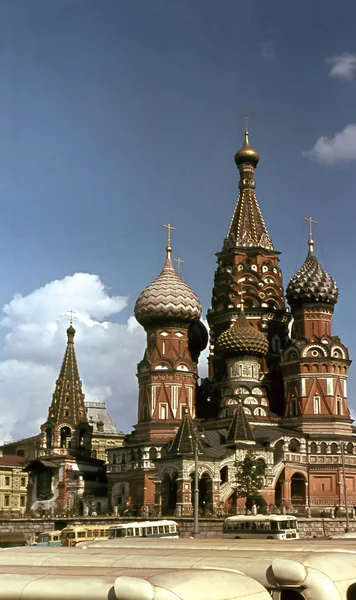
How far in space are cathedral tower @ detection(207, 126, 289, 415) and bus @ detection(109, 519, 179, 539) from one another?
120 ft

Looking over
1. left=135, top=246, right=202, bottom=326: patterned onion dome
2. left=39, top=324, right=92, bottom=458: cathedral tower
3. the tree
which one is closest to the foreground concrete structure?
the tree

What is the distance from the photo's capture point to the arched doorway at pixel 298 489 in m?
69.6

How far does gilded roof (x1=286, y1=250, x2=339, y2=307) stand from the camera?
247ft

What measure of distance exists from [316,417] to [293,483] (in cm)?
616

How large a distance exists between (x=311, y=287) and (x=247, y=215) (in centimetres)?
1372

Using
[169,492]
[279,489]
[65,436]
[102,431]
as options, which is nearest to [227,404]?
[279,489]

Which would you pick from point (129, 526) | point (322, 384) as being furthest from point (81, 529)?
point (322, 384)

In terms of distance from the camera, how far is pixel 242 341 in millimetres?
74938

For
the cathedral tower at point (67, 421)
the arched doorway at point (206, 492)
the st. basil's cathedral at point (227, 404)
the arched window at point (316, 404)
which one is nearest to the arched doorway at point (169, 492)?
the st. basil's cathedral at point (227, 404)

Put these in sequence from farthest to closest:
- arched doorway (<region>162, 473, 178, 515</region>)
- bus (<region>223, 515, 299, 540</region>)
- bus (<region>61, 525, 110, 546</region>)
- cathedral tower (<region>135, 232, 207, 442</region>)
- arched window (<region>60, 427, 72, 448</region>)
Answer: arched window (<region>60, 427, 72, 448</region>) < cathedral tower (<region>135, 232, 207, 442</region>) < arched doorway (<region>162, 473, 178, 515</region>) < bus (<region>61, 525, 110, 546</region>) < bus (<region>223, 515, 299, 540</region>)

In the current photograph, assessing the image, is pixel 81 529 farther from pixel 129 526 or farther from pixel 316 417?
pixel 316 417

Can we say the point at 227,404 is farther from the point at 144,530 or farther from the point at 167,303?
the point at 144,530

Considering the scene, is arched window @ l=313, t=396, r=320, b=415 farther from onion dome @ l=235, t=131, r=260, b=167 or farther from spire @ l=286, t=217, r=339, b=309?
onion dome @ l=235, t=131, r=260, b=167

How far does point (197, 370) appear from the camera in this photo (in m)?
79.8
